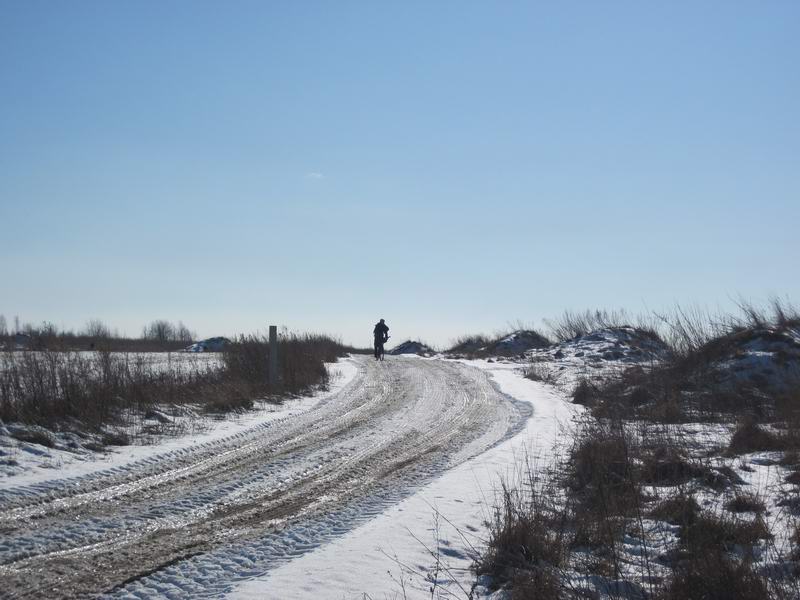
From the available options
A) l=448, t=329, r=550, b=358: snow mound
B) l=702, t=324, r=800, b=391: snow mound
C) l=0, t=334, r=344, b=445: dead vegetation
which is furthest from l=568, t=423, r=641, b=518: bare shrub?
l=448, t=329, r=550, b=358: snow mound

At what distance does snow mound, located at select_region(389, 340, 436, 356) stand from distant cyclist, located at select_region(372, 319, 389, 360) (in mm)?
12057

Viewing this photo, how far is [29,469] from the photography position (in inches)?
324

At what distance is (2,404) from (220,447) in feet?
10.8

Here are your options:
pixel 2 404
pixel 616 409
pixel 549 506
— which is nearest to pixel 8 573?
pixel 549 506

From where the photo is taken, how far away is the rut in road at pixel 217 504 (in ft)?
16.7

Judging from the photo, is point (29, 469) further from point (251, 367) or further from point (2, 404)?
point (251, 367)

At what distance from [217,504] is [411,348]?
41.3m

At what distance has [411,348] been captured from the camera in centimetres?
4828

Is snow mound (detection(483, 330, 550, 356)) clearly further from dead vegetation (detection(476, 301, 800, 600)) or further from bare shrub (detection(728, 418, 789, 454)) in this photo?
bare shrub (detection(728, 418, 789, 454))

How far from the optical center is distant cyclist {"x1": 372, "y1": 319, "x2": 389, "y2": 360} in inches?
1296

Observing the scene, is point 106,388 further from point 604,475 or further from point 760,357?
point 760,357

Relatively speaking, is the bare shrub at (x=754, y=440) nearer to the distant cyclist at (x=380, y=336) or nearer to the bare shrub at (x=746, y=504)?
the bare shrub at (x=746, y=504)

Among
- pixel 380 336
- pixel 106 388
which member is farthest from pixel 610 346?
pixel 106 388

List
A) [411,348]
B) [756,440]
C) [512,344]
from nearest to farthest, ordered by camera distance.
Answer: [756,440]
[512,344]
[411,348]
